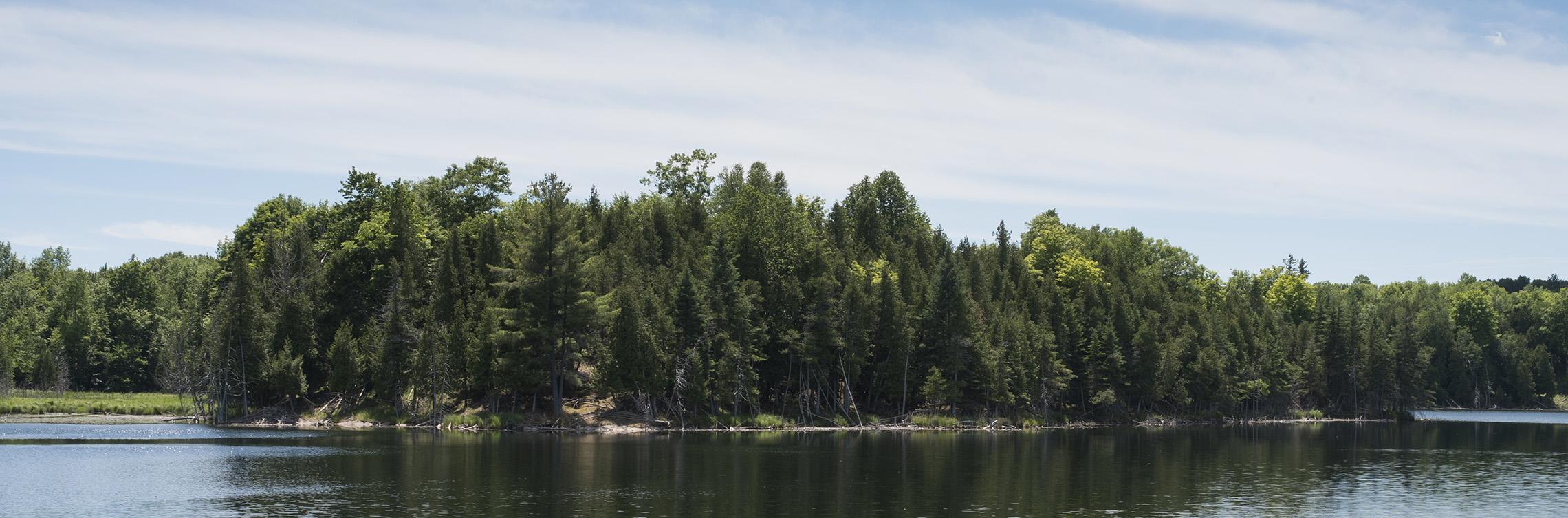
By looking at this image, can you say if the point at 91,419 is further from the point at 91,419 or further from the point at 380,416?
the point at 380,416

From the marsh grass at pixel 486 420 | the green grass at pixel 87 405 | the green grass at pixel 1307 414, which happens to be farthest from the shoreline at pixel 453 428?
the green grass at pixel 1307 414

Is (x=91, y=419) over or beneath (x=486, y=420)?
beneath

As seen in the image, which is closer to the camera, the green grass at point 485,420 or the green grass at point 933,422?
the green grass at point 485,420

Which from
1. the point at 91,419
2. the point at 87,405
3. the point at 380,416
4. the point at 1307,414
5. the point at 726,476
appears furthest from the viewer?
the point at 1307,414

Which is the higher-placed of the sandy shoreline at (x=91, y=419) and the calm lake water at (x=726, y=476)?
the calm lake water at (x=726, y=476)

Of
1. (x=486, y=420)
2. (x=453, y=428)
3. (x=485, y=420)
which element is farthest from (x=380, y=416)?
(x=486, y=420)

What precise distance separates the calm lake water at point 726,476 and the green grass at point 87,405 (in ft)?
62.3

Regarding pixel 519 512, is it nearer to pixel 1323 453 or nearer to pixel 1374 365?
pixel 1323 453

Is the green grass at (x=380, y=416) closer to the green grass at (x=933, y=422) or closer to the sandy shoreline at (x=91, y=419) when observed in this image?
the sandy shoreline at (x=91, y=419)

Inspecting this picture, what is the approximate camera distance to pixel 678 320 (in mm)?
92812

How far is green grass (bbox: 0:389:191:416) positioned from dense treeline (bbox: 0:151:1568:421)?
3.38m

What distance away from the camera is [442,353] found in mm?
88000

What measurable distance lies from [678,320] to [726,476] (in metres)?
38.8

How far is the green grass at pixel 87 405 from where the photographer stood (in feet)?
333
